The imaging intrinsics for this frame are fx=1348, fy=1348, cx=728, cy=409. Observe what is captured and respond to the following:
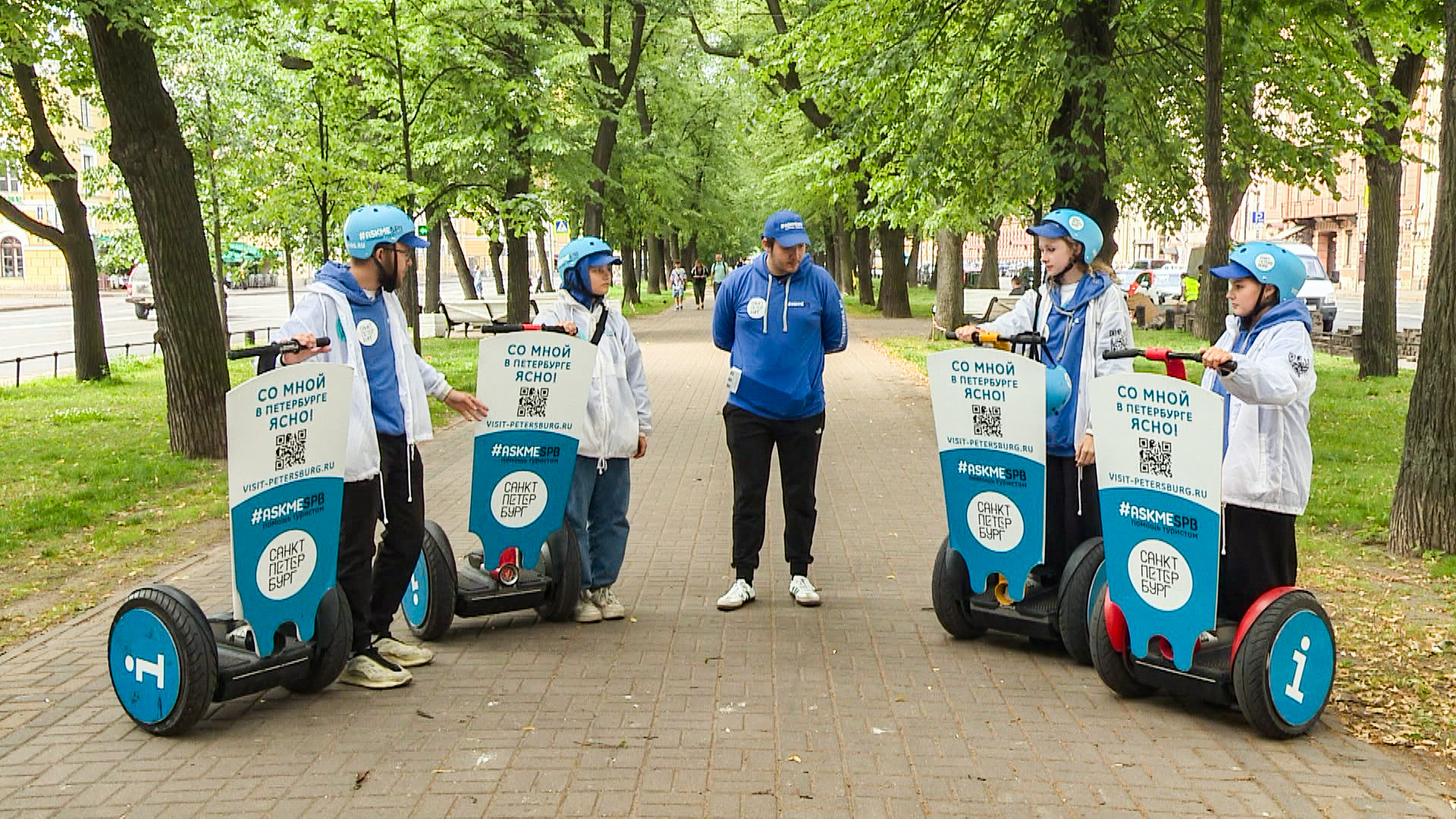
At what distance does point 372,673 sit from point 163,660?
882 mm

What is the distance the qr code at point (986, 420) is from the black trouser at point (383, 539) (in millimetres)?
2362

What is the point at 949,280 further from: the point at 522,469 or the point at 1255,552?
the point at 1255,552

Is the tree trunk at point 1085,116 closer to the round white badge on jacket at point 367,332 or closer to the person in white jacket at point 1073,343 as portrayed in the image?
the person in white jacket at point 1073,343

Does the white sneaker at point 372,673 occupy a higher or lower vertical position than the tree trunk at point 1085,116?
lower

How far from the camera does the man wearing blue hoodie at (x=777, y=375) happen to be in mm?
6535

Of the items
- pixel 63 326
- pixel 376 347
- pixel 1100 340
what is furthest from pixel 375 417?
pixel 63 326

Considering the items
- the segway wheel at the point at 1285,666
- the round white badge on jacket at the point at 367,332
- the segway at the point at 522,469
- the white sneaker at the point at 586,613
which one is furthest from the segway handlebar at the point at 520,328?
the segway wheel at the point at 1285,666

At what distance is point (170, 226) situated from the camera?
1141cm

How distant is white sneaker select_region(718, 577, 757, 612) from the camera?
669 centimetres

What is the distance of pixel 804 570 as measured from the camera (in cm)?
694

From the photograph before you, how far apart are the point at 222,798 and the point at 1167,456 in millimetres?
3379

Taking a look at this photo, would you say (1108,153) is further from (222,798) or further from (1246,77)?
(222,798)

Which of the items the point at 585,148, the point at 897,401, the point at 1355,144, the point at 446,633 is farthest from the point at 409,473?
the point at 585,148

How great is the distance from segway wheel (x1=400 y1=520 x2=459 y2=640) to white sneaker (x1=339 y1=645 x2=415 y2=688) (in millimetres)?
476
